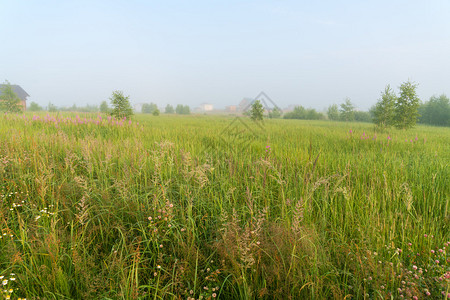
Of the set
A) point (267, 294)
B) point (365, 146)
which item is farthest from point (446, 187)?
point (267, 294)

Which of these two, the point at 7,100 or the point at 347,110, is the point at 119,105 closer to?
the point at 7,100

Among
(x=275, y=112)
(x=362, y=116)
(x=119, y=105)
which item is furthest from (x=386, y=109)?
(x=362, y=116)

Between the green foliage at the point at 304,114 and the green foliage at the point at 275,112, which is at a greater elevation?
the green foliage at the point at 304,114

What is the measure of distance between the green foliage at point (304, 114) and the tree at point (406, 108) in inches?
1768

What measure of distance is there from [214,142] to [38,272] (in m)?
4.46

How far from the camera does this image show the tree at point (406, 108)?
15.7 m

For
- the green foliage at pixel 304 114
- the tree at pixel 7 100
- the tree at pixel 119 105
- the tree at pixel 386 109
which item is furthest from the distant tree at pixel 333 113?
the tree at pixel 7 100

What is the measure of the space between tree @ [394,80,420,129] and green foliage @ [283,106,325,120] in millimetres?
44904

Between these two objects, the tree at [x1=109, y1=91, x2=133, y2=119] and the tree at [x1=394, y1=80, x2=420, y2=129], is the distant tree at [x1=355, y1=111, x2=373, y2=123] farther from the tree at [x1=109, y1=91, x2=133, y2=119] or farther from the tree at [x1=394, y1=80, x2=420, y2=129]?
the tree at [x1=109, y1=91, x2=133, y2=119]

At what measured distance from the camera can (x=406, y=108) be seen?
15695 mm

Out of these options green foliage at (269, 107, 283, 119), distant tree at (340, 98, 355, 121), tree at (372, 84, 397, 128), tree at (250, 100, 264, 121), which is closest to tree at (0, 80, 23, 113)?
tree at (250, 100, 264, 121)

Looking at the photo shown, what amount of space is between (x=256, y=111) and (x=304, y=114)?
4799 centimetres

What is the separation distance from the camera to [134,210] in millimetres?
2295

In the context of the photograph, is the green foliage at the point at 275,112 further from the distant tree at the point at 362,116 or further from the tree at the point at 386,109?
the distant tree at the point at 362,116
